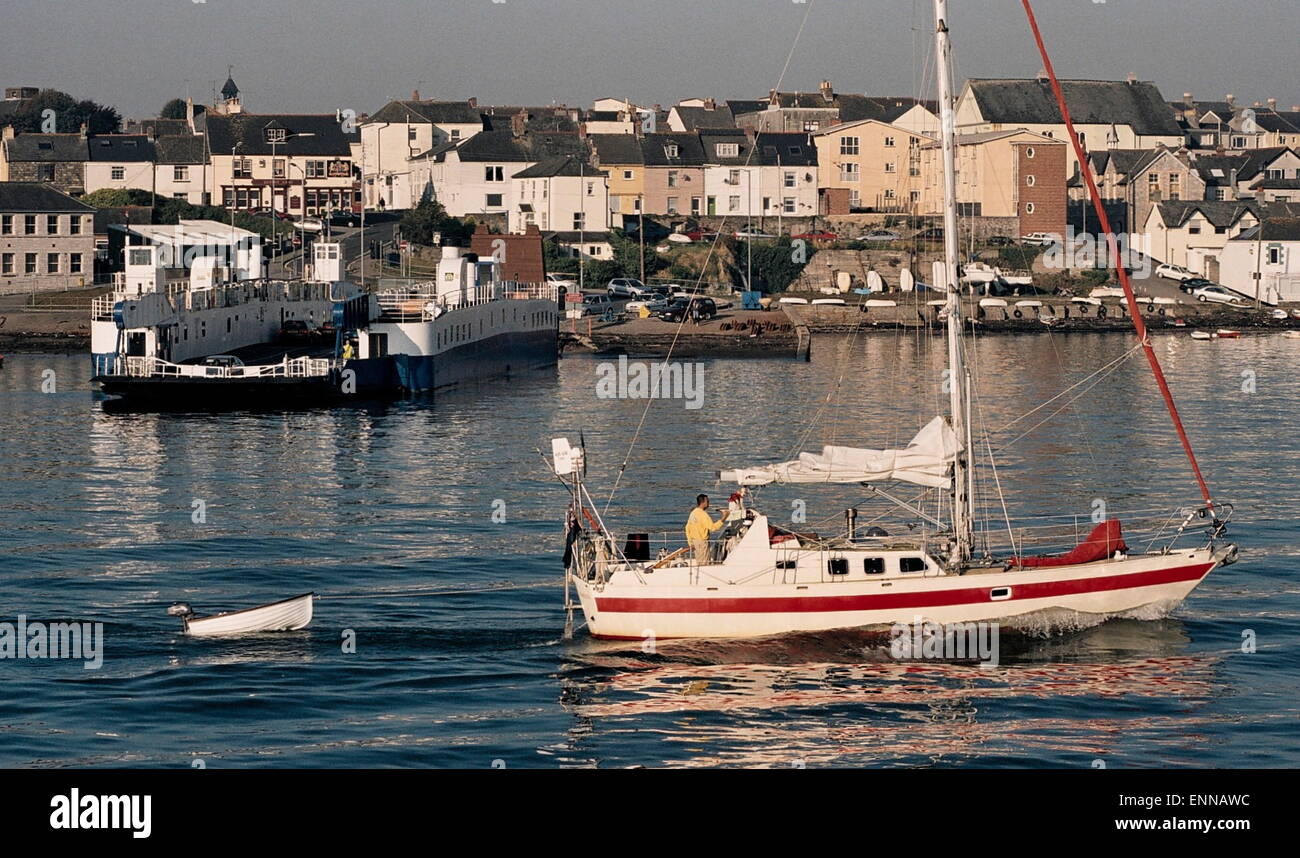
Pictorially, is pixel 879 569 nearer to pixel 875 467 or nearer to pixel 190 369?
pixel 875 467

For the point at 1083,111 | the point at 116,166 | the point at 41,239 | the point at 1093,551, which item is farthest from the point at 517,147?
the point at 1093,551

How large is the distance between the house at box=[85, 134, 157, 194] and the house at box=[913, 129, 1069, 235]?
7432cm

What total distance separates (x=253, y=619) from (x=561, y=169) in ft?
404

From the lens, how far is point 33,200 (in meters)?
124

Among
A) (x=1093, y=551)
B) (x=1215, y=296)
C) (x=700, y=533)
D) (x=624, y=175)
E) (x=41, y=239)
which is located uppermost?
(x=624, y=175)

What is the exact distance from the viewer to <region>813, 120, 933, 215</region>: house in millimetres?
161500

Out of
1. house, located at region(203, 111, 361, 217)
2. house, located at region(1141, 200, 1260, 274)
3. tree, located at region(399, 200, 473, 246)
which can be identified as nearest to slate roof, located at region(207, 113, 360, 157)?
house, located at region(203, 111, 361, 217)

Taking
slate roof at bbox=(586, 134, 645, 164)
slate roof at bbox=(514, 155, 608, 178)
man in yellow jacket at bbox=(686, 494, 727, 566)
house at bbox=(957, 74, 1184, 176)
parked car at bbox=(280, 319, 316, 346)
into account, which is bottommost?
man in yellow jacket at bbox=(686, 494, 727, 566)

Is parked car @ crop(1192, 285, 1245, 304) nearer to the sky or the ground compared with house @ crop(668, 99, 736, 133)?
nearer to the ground

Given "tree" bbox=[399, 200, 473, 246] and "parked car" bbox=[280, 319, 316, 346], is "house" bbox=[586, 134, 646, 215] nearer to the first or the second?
"tree" bbox=[399, 200, 473, 246]

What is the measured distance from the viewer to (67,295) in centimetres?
12206

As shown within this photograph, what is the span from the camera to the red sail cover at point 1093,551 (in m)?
34.8
